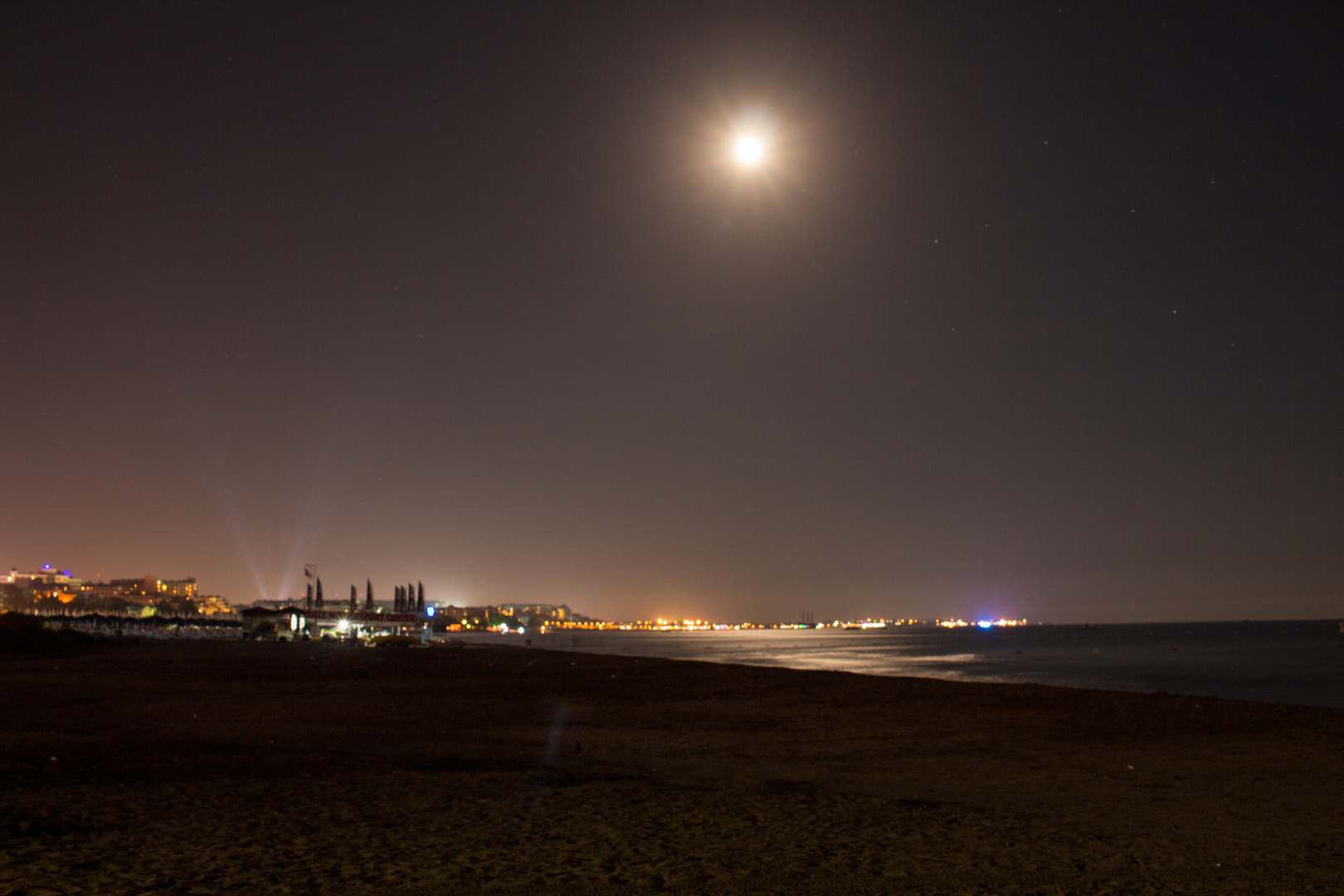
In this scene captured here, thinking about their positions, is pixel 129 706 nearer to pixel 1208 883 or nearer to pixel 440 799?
pixel 440 799

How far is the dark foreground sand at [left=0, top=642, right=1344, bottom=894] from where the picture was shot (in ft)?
22.5

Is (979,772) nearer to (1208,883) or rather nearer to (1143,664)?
(1208,883)

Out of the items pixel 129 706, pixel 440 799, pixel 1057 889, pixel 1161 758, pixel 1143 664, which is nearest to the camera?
pixel 1057 889

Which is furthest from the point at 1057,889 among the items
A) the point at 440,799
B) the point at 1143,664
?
the point at 1143,664

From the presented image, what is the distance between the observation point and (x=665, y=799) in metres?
9.98

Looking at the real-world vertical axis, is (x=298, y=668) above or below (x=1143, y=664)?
above


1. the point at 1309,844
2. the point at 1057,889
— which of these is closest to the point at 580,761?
the point at 1057,889

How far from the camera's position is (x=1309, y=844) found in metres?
8.32

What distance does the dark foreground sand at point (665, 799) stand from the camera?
6867mm

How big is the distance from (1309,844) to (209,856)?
355 inches

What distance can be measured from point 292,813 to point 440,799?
142cm

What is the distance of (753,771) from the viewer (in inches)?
484

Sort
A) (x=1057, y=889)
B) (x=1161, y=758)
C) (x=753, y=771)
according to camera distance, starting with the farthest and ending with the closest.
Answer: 1. (x=1161, y=758)
2. (x=753, y=771)
3. (x=1057, y=889)

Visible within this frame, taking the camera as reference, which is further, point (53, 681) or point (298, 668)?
point (298, 668)
